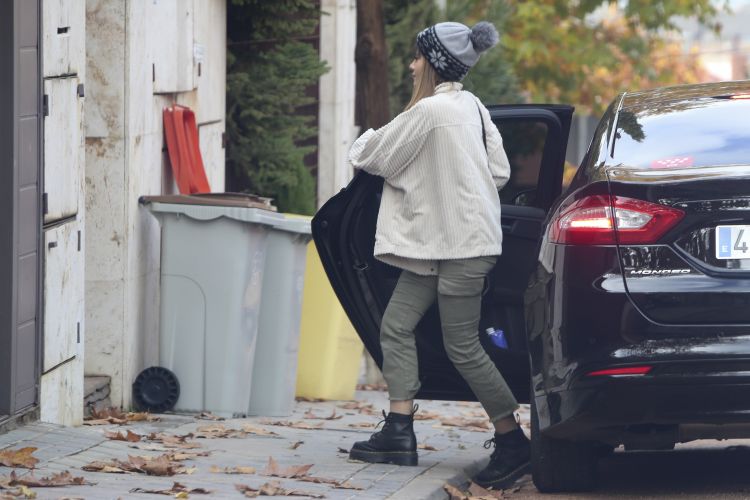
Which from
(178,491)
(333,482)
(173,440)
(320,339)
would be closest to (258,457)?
(173,440)

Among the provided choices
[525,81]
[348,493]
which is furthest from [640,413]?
[525,81]

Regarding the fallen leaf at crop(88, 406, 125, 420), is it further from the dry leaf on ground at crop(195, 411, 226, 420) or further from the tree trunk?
the tree trunk

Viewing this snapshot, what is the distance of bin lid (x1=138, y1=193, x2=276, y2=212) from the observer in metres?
8.25

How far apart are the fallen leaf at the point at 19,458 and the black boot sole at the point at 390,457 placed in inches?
55.1

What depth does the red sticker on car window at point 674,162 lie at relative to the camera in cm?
600

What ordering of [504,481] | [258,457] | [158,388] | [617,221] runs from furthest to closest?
[158,388] → [258,457] → [504,481] → [617,221]

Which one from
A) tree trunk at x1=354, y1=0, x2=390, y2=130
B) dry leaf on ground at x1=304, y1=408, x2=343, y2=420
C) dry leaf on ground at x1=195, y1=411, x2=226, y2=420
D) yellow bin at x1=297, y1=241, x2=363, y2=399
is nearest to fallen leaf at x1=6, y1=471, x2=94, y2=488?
dry leaf on ground at x1=195, y1=411, x2=226, y2=420

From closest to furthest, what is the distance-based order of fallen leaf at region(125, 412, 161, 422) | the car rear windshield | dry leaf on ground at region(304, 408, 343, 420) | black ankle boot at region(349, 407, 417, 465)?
the car rear windshield < black ankle boot at region(349, 407, 417, 465) < fallen leaf at region(125, 412, 161, 422) < dry leaf on ground at region(304, 408, 343, 420)

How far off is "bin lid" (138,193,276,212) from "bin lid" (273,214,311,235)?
104 millimetres

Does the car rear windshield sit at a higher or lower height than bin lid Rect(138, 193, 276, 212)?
higher

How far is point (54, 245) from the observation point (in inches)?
288

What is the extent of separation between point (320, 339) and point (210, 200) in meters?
1.96

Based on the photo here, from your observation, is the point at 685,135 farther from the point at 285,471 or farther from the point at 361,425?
the point at 361,425

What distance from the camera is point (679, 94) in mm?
6758
